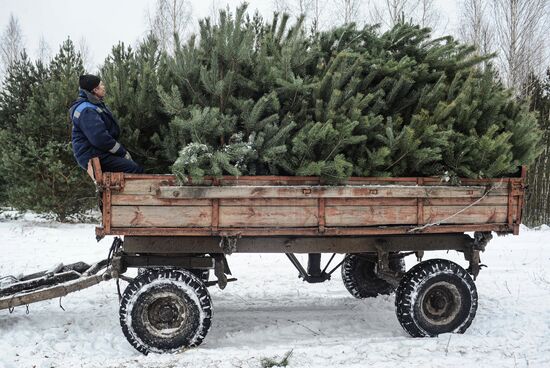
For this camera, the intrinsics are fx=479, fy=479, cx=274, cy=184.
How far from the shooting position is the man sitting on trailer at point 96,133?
457cm

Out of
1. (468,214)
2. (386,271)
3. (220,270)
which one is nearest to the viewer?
(220,270)

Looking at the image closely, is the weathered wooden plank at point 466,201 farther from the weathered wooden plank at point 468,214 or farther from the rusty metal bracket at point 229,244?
the rusty metal bracket at point 229,244

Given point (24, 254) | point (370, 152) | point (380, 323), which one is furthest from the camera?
point (24, 254)

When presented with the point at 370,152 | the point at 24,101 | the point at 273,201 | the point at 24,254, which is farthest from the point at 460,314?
the point at 24,101

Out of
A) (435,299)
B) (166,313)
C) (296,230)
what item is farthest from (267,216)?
(435,299)

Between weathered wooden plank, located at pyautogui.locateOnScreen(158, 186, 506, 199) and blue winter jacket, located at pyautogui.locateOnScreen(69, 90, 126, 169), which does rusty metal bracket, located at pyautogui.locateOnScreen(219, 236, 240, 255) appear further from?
blue winter jacket, located at pyautogui.locateOnScreen(69, 90, 126, 169)

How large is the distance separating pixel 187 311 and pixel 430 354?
89.0 inches

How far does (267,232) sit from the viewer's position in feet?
15.3

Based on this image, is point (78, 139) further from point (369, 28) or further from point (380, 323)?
point (380, 323)

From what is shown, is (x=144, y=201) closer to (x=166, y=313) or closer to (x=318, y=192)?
(x=166, y=313)

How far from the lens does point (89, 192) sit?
13.4 meters

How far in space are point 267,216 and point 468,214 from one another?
2166 millimetres

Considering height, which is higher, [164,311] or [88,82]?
[88,82]

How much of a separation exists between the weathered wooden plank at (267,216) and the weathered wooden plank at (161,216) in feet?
0.60
